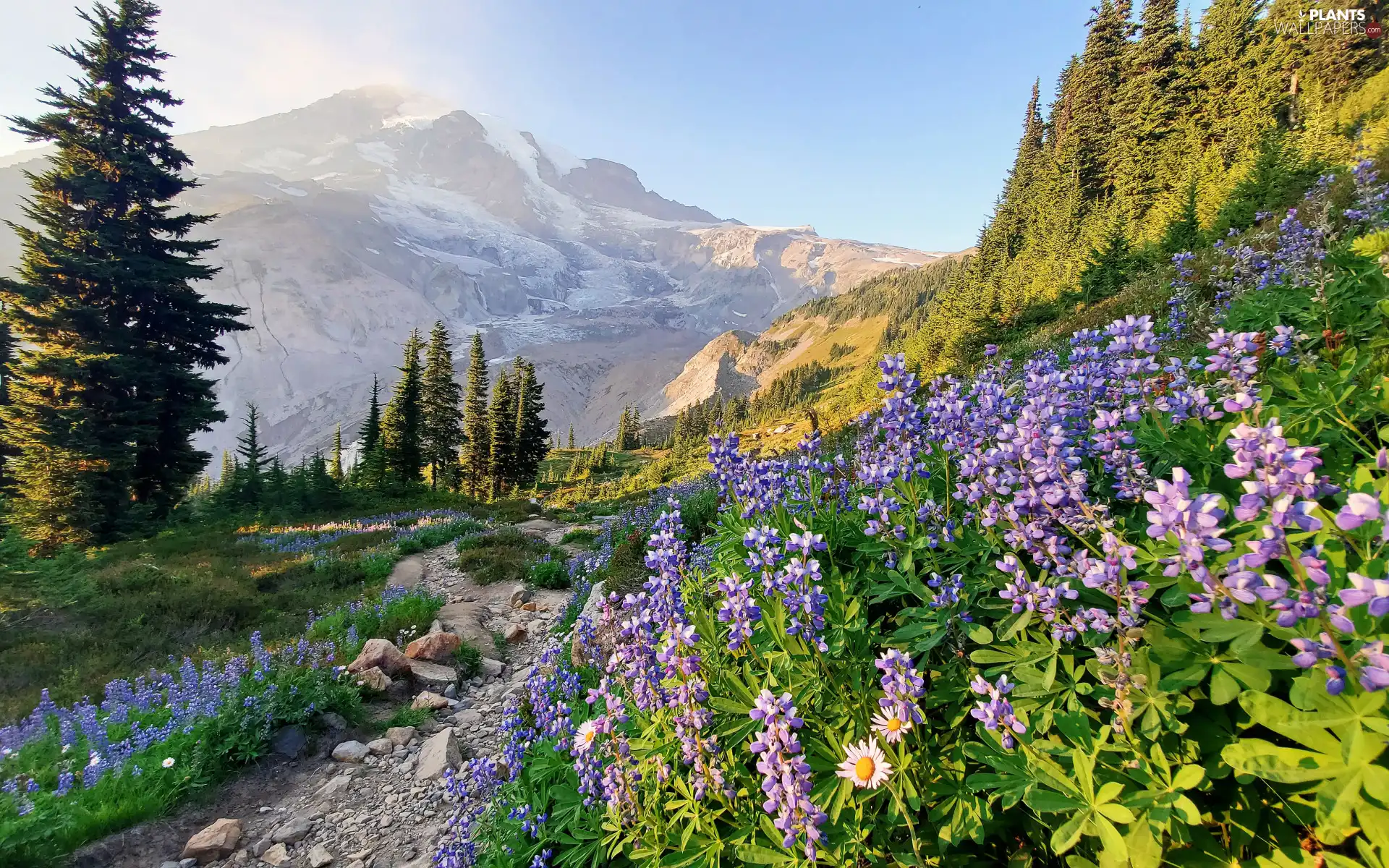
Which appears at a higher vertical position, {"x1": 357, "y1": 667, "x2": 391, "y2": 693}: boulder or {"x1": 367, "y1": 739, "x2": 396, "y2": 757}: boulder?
{"x1": 357, "y1": 667, "x2": 391, "y2": 693}: boulder

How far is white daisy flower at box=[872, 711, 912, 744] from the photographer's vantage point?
1.88m

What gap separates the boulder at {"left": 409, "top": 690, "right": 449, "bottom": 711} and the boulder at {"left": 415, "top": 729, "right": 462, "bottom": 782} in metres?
1.00

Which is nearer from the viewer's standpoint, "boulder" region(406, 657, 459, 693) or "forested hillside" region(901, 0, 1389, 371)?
"boulder" region(406, 657, 459, 693)

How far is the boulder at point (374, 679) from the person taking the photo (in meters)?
7.54

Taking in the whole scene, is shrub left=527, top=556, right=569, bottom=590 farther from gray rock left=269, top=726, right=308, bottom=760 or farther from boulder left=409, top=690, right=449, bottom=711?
gray rock left=269, top=726, right=308, bottom=760

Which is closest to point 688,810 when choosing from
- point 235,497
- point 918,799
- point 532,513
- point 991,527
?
point 918,799

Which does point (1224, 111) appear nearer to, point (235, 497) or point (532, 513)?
point (532, 513)

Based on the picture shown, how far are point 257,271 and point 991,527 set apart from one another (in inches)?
10110

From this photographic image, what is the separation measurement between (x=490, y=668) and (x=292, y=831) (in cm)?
362

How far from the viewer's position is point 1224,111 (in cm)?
3597

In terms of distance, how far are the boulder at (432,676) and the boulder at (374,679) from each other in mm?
409

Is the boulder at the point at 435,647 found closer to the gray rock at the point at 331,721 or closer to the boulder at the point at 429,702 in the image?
the boulder at the point at 429,702

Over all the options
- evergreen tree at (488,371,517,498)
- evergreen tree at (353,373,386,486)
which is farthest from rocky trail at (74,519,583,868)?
evergreen tree at (488,371,517,498)

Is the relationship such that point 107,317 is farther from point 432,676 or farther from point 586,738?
point 586,738
